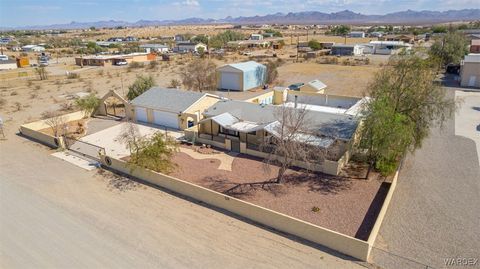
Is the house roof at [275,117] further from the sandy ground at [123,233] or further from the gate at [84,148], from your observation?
the sandy ground at [123,233]

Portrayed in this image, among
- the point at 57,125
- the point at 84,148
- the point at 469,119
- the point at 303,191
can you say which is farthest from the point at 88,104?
the point at 469,119

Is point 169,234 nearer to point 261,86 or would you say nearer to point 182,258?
point 182,258

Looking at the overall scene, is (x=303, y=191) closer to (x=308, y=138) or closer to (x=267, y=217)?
(x=267, y=217)

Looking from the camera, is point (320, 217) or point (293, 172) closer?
point (320, 217)

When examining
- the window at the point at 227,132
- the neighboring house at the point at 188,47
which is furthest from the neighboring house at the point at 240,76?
the neighboring house at the point at 188,47

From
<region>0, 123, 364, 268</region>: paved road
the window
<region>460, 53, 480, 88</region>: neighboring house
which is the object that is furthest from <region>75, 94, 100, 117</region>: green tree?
<region>460, 53, 480, 88</region>: neighboring house

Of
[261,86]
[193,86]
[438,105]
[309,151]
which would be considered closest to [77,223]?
[309,151]
